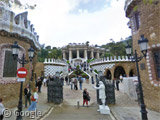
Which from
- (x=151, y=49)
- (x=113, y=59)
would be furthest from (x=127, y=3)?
(x=113, y=59)

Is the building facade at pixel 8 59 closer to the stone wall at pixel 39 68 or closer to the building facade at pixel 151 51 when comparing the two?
the building facade at pixel 151 51

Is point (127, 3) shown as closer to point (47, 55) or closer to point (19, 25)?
point (19, 25)

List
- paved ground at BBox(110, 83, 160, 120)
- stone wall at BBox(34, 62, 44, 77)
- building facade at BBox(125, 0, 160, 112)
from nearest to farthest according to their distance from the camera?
paved ground at BBox(110, 83, 160, 120), building facade at BBox(125, 0, 160, 112), stone wall at BBox(34, 62, 44, 77)

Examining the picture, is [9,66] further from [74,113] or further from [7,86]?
[74,113]

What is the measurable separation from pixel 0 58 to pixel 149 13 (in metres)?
11.1

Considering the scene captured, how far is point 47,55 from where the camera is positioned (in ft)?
126

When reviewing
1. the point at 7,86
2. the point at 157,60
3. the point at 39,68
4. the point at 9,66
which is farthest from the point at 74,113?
the point at 39,68

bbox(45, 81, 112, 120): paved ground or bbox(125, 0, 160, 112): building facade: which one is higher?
bbox(125, 0, 160, 112): building facade

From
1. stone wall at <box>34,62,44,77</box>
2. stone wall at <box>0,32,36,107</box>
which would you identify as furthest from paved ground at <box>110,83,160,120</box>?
stone wall at <box>34,62,44,77</box>

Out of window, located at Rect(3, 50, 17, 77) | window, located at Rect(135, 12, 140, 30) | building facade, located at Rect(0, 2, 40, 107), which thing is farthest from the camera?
window, located at Rect(135, 12, 140, 30)

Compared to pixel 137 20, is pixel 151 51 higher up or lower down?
lower down

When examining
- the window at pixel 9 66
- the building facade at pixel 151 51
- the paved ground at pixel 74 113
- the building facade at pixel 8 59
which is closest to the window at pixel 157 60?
the building facade at pixel 151 51

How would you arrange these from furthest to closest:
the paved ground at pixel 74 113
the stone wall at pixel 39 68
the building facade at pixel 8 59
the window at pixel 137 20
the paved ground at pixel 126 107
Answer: the stone wall at pixel 39 68, the window at pixel 137 20, the building facade at pixel 8 59, the paved ground at pixel 126 107, the paved ground at pixel 74 113

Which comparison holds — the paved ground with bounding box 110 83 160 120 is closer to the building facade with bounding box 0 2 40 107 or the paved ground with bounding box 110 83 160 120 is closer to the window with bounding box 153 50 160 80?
the window with bounding box 153 50 160 80
